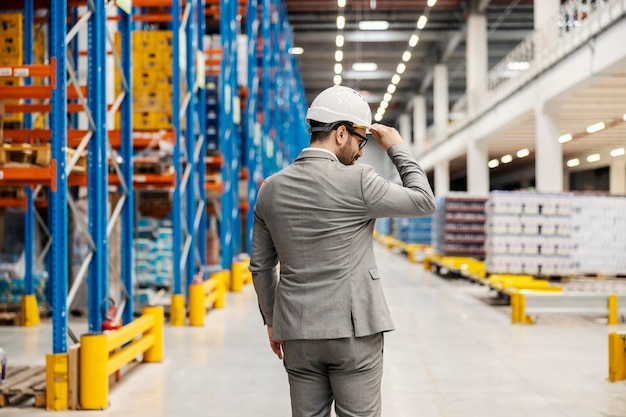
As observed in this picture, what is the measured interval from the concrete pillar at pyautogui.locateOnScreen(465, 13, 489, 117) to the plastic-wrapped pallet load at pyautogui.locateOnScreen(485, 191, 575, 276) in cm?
1248

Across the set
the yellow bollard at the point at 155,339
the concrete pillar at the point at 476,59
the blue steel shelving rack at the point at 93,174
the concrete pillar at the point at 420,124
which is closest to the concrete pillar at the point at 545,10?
the concrete pillar at the point at 476,59

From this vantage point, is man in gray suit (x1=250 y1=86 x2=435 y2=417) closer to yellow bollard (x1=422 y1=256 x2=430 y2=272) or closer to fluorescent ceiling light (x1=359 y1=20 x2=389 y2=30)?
→ yellow bollard (x1=422 y1=256 x2=430 y2=272)

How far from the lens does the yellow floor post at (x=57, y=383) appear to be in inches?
201

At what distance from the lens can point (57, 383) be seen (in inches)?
202

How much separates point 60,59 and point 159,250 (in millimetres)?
5462

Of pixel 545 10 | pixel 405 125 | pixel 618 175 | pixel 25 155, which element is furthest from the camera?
pixel 405 125

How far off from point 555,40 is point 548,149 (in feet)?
8.06

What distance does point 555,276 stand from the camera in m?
13.4

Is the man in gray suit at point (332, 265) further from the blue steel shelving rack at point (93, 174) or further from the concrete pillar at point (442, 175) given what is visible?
the concrete pillar at point (442, 175)

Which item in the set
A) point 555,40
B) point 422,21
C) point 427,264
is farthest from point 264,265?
point 422,21

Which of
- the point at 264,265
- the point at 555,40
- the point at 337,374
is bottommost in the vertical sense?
the point at 337,374

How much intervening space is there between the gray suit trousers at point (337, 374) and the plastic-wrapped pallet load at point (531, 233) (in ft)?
34.8

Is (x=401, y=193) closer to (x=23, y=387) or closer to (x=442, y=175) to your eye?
(x=23, y=387)

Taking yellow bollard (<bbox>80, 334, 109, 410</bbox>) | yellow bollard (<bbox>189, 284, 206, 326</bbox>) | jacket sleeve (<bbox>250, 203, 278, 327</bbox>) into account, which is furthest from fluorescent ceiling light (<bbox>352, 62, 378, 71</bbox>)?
jacket sleeve (<bbox>250, 203, 278, 327</bbox>)
